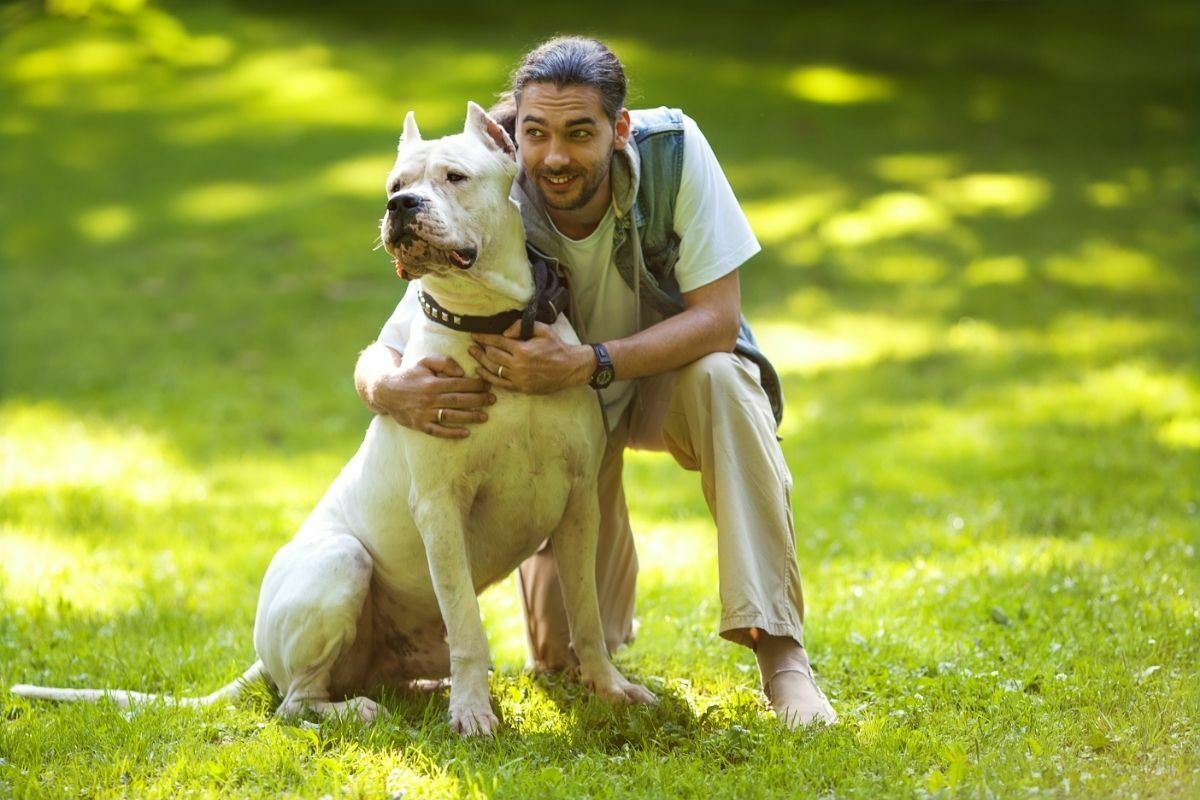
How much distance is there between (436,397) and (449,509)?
337 millimetres

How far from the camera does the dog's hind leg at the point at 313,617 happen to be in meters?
4.04

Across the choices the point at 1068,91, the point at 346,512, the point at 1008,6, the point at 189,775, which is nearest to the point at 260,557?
the point at 346,512

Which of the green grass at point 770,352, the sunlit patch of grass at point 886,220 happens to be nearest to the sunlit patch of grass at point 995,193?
the green grass at point 770,352

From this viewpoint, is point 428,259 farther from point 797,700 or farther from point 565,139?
point 797,700

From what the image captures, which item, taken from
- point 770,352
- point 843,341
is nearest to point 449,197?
point 770,352

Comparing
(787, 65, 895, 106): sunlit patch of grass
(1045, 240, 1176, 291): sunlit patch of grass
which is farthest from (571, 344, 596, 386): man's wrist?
(787, 65, 895, 106): sunlit patch of grass

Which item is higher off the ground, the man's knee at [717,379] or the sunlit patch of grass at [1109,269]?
the man's knee at [717,379]

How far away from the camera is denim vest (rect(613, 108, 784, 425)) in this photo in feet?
14.1

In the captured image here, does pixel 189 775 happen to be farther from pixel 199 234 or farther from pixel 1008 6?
pixel 1008 6

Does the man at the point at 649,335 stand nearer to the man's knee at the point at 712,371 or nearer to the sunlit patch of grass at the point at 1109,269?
the man's knee at the point at 712,371

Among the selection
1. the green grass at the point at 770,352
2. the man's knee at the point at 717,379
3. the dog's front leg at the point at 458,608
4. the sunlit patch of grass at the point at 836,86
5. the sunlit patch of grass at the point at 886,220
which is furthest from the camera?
the sunlit patch of grass at the point at 836,86

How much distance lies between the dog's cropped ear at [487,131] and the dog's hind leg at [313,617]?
1.28 meters

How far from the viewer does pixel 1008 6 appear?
18.7 metres

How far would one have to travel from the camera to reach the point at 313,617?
404 centimetres
